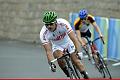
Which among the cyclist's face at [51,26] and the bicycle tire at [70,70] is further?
the bicycle tire at [70,70]

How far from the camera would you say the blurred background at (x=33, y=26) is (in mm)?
16609

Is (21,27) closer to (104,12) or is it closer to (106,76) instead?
(104,12)

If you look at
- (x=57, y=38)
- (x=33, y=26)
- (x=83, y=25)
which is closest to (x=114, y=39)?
(x=83, y=25)

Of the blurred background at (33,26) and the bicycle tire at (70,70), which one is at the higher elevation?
the blurred background at (33,26)

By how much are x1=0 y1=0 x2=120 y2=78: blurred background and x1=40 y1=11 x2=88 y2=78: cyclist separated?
134 inches

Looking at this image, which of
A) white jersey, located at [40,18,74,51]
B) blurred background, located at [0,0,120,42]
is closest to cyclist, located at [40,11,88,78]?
white jersey, located at [40,18,74,51]

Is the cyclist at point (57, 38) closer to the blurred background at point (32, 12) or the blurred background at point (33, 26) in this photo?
the blurred background at point (33, 26)

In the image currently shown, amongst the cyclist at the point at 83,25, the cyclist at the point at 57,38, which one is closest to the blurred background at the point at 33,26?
the cyclist at the point at 83,25

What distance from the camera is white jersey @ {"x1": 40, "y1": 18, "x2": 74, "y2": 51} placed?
1023 centimetres

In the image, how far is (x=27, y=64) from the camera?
1659cm

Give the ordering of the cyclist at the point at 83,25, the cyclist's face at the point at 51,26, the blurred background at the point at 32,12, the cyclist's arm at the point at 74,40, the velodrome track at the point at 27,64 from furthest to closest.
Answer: the blurred background at the point at 32,12, the velodrome track at the point at 27,64, the cyclist at the point at 83,25, the cyclist's arm at the point at 74,40, the cyclist's face at the point at 51,26

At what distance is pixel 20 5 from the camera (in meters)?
24.8

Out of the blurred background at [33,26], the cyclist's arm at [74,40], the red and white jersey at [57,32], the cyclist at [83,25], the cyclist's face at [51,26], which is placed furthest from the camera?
the blurred background at [33,26]

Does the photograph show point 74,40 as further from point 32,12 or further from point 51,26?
point 32,12
